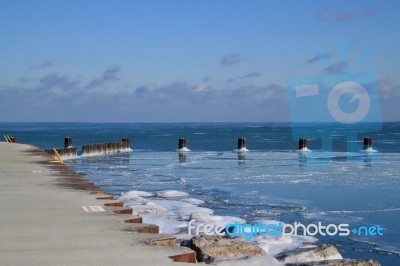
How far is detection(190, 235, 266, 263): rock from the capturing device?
5.82 m

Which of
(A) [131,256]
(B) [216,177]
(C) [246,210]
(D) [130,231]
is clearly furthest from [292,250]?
(B) [216,177]

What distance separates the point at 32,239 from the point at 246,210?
308 inches

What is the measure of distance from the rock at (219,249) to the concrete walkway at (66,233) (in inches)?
21.0

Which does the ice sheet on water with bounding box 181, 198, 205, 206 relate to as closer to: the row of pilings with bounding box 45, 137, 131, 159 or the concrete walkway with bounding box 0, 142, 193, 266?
the concrete walkway with bounding box 0, 142, 193, 266

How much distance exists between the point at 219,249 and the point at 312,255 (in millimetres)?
2103

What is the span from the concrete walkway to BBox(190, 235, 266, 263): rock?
532 mm

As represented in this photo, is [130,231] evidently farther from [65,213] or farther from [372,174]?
[372,174]

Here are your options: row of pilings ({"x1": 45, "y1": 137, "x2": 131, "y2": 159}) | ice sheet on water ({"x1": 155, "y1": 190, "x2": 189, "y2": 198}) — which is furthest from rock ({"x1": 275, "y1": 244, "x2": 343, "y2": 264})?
row of pilings ({"x1": 45, "y1": 137, "x2": 131, "y2": 159})

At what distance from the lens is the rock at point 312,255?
746 centimetres

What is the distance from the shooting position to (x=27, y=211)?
7371 millimetres

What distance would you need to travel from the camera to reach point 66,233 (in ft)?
19.5

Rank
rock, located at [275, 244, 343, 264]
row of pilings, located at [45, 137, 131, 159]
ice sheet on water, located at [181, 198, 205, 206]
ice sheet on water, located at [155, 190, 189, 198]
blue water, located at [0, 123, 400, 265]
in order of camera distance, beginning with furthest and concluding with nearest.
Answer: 1. row of pilings, located at [45, 137, 131, 159]
2. ice sheet on water, located at [155, 190, 189, 198]
3. ice sheet on water, located at [181, 198, 205, 206]
4. blue water, located at [0, 123, 400, 265]
5. rock, located at [275, 244, 343, 264]

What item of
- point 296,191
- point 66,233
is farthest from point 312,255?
point 296,191

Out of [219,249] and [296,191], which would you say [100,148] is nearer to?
[296,191]
